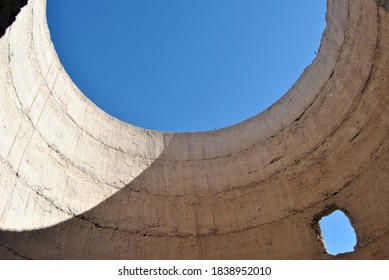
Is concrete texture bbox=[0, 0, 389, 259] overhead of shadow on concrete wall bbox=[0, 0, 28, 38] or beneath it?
overhead

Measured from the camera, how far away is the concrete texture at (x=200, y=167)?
314 inches

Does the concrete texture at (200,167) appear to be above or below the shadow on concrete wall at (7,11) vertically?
above

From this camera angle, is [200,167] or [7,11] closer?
[7,11]

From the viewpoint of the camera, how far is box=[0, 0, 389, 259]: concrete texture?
26.2ft

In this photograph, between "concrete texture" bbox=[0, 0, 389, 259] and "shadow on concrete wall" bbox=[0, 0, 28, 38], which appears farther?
"concrete texture" bbox=[0, 0, 389, 259]

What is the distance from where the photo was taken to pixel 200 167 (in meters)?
10.6

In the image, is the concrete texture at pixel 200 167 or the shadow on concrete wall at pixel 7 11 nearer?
the shadow on concrete wall at pixel 7 11

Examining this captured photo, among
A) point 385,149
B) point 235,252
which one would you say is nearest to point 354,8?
point 385,149

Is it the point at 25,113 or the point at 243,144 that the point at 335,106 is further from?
the point at 25,113

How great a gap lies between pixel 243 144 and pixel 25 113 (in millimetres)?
5122

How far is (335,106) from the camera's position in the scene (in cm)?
934

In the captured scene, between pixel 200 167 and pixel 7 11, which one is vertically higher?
pixel 200 167
